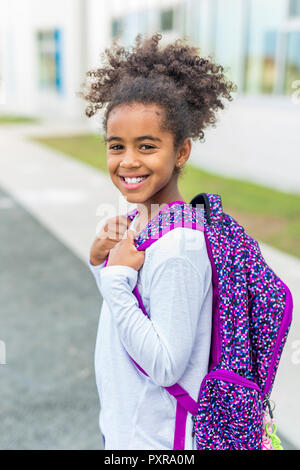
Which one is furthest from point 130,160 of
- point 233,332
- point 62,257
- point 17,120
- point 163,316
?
point 17,120

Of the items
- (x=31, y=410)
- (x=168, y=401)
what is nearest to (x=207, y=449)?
(x=168, y=401)

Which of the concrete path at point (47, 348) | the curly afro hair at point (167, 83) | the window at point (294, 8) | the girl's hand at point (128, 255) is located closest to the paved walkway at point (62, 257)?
the concrete path at point (47, 348)

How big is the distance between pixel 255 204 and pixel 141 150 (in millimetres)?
6152

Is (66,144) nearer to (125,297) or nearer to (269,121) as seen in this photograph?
(269,121)

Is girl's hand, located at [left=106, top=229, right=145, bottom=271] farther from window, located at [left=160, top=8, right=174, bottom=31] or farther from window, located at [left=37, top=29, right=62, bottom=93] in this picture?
window, located at [left=37, top=29, right=62, bottom=93]

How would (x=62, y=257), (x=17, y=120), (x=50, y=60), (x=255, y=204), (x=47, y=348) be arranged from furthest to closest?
(x=50, y=60) → (x=17, y=120) → (x=255, y=204) → (x=62, y=257) → (x=47, y=348)

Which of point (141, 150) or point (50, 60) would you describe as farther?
point (50, 60)

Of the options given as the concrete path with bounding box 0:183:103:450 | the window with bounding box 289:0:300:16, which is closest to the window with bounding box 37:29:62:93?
A: the window with bounding box 289:0:300:16

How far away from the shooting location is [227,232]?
4.26 ft

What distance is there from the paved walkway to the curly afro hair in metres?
0.59

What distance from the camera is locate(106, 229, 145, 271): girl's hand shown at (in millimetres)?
1258

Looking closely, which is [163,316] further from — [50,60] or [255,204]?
[50,60]

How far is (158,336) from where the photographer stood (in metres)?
1.23

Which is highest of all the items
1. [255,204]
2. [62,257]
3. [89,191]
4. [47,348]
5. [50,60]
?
[50,60]
